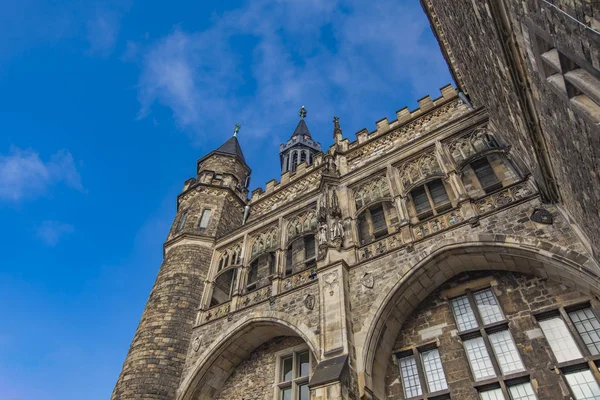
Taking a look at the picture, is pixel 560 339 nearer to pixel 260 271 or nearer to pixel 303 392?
pixel 303 392

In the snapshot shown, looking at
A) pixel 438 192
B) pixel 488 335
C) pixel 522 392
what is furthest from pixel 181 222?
pixel 522 392

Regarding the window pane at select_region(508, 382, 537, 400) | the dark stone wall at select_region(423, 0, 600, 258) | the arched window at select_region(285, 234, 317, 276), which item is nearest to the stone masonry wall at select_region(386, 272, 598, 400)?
the window pane at select_region(508, 382, 537, 400)

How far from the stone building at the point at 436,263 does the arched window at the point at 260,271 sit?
4 centimetres

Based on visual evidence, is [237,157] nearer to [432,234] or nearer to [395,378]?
[432,234]

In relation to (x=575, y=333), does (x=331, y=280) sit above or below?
above

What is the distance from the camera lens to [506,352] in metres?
6.86

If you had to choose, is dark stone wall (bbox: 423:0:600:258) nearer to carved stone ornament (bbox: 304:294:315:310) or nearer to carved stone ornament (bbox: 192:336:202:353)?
carved stone ornament (bbox: 304:294:315:310)

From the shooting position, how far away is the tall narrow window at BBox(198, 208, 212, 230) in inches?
557

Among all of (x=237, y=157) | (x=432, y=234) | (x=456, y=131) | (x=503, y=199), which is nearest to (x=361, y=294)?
(x=432, y=234)

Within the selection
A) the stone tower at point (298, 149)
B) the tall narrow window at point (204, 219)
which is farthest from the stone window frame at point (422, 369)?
the stone tower at point (298, 149)

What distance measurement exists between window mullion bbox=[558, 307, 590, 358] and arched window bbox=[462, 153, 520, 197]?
2984 mm

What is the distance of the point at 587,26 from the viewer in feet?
8.91

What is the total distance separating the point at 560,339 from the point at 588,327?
46cm

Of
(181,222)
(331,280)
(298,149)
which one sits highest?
(298,149)
